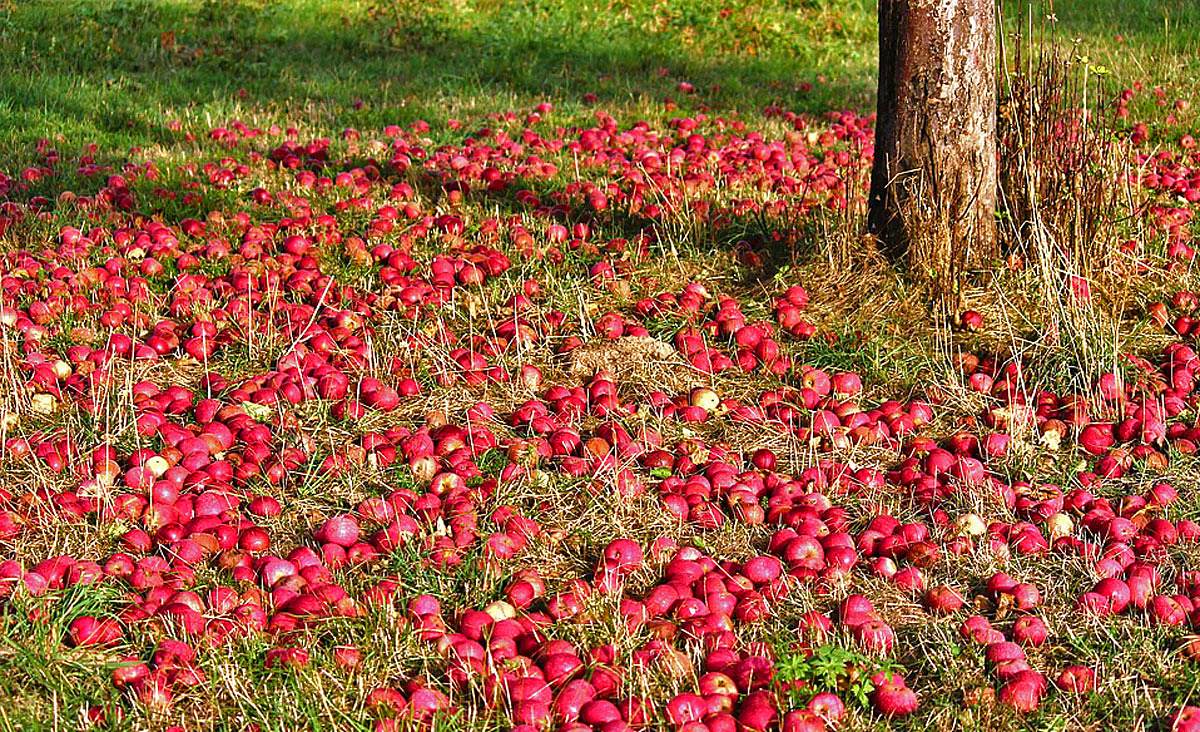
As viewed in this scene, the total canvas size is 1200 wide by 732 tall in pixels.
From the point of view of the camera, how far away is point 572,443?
4.00 metres

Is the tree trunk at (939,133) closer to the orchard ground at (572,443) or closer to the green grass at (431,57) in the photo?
the orchard ground at (572,443)

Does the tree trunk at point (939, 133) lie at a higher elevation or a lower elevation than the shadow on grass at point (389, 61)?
higher

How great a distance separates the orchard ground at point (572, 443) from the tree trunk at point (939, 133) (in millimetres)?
169

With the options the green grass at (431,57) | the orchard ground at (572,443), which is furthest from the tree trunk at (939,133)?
the green grass at (431,57)

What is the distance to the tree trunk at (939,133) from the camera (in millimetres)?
4762

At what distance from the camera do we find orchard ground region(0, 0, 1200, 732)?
2.95 metres

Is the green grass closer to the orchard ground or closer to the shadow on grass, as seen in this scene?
the shadow on grass

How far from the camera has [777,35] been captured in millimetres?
10367

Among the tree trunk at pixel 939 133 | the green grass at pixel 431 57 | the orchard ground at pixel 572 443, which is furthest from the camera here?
the green grass at pixel 431 57

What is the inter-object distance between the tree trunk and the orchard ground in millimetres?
169

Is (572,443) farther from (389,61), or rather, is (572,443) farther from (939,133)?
(389,61)

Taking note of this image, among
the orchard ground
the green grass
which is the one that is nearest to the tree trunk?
the orchard ground

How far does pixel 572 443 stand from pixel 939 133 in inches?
77.8

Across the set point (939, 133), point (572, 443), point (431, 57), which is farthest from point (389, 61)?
point (572, 443)
